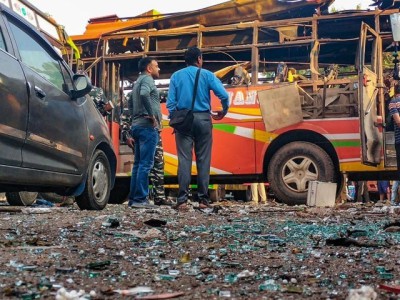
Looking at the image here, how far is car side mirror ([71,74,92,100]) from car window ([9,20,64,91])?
141 millimetres

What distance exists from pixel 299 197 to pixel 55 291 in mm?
6026

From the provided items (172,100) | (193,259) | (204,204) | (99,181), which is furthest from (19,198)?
(193,259)

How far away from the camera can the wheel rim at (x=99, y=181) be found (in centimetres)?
631

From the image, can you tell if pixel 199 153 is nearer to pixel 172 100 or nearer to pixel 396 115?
pixel 172 100

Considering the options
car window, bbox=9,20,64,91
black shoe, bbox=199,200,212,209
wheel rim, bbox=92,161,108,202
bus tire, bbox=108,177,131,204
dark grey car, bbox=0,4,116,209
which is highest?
car window, bbox=9,20,64,91

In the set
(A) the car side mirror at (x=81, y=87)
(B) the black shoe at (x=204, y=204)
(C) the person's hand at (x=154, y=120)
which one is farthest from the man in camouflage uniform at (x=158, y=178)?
(A) the car side mirror at (x=81, y=87)

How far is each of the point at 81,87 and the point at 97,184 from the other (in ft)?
3.60

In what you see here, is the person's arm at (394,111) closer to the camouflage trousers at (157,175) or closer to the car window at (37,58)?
the camouflage trousers at (157,175)

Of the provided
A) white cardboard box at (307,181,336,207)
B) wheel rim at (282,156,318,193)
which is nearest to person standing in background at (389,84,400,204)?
white cardboard box at (307,181,336,207)

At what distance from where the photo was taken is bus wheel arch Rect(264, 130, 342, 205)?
7949 mm

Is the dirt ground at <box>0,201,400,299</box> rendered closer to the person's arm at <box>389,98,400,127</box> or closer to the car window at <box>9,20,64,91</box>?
the car window at <box>9,20,64,91</box>

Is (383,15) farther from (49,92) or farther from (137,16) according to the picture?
(49,92)

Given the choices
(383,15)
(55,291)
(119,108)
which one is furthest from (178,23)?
(55,291)

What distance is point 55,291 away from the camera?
2213mm
